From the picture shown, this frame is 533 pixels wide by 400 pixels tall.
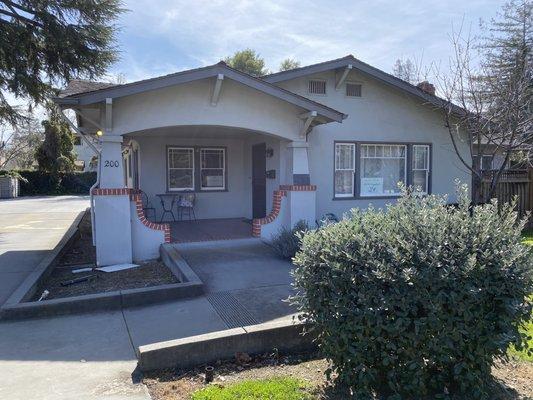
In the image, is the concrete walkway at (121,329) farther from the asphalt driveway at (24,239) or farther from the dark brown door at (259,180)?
the dark brown door at (259,180)

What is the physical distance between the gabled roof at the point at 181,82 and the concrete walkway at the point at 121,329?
3.25 meters

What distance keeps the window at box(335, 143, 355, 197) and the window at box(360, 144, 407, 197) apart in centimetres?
32

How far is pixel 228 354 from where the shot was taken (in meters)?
4.26

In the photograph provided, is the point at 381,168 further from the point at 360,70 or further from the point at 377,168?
the point at 360,70

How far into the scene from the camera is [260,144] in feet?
38.2

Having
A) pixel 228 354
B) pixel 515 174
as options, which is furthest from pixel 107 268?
pixel 515 174


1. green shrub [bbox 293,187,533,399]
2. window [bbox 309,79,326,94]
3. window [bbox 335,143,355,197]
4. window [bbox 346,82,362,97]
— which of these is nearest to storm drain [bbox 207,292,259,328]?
green shrub [bbox 293,187,533,399]

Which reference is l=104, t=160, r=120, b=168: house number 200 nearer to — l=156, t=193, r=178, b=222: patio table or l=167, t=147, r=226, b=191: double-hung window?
l=156, t=193, r=178, b=222: patio table

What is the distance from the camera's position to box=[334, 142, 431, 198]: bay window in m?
11.3

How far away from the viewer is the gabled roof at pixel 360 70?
34.0 ft

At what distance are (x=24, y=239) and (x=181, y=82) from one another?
Result: 25.6 ft

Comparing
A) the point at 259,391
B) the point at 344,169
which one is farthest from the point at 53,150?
the point at 259,391

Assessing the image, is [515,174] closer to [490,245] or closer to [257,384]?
[490,245]

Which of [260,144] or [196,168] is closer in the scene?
[260,144]
